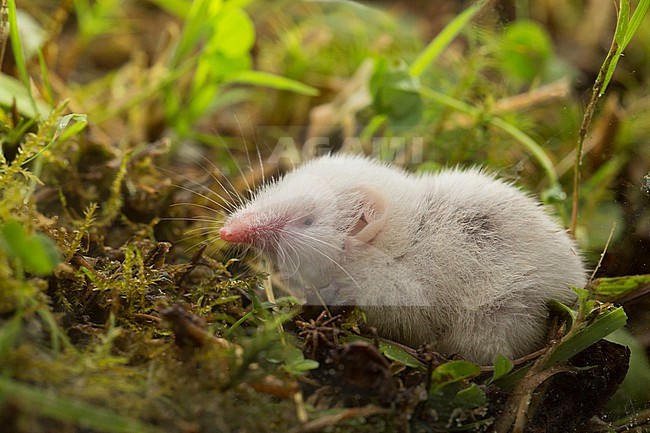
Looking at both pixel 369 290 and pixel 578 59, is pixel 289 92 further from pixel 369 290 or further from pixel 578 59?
pixel 369 290

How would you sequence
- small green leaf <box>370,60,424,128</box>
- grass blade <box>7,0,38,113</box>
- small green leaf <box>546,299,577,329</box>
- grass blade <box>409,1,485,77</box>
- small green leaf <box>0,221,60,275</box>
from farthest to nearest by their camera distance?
small green leaf <box>370,60,424,128</box> → grass blade <box>409,1,485,77</box> → grass blade <box>7,0,38,113</box> → small green leaf <box>546,299,577,329</box> → small green leaf <box>0,221,60,275</box>

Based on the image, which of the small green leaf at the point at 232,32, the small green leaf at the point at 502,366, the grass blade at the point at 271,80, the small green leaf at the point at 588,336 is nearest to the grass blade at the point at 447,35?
the grass blade at the point at 271,80

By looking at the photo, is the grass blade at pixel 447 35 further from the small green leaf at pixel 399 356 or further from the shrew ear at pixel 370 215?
the small green leaf at pixel 399 356

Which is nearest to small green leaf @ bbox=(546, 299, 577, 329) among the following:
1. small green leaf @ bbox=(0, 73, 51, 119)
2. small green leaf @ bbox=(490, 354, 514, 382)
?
small green leaf @ bbox=(490, 354, 514, 382)

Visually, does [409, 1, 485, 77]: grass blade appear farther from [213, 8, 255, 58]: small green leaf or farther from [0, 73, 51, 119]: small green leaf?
[0, 73, 51, 119]: small green leaf

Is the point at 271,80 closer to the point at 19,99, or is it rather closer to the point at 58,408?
the point at 19,99

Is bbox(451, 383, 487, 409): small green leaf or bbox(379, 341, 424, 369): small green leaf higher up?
bbox(379, 341, 424, 369): small green leaf
